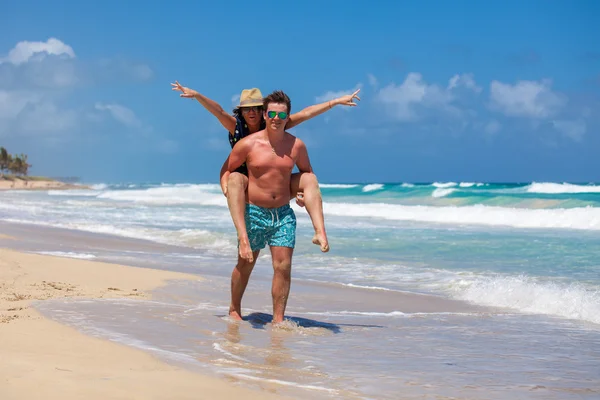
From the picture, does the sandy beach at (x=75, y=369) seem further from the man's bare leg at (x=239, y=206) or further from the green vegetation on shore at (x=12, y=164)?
the green vegetation on shore at (x=12, y=164)

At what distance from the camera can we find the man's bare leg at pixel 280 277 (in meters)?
5.71

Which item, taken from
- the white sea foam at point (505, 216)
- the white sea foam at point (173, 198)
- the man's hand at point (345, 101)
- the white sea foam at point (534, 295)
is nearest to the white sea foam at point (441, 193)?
the white sea foam at point (173, 198)

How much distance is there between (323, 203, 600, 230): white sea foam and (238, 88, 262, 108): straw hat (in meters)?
15.8

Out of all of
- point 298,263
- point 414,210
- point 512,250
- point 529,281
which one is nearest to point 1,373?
point 529,281

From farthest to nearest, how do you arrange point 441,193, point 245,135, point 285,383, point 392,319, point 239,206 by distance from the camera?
point 441,193 < point 392,319 < point 245,135 < point 239,206 < point 285,383

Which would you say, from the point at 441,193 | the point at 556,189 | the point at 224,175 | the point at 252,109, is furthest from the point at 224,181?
the point at 556,189

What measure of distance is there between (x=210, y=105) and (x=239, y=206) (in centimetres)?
81

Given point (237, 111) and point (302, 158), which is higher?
point (237, 111)

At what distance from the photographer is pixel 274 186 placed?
575 cm

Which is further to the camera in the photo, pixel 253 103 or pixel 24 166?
pixel 24 166

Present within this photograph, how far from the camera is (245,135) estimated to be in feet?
19.3

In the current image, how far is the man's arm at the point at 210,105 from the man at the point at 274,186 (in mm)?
224

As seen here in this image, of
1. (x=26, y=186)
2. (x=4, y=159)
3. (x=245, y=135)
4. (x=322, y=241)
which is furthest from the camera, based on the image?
(x=4, y=159)

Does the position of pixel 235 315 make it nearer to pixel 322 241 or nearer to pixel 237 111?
pixel 322 241
